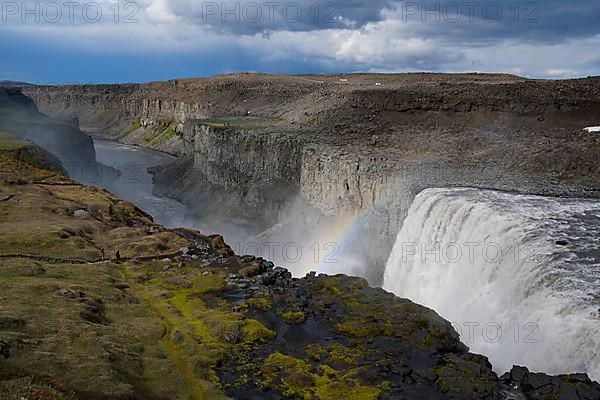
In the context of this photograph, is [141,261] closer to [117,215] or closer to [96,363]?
[117,215]

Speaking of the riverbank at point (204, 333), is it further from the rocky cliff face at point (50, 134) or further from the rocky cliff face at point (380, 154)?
the rocky cliff face at point (50, 134)

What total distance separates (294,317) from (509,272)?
37.2 feet

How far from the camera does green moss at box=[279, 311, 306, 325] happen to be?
101ft

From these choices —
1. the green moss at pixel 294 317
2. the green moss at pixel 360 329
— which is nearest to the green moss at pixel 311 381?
the green moss at pixel 360 329

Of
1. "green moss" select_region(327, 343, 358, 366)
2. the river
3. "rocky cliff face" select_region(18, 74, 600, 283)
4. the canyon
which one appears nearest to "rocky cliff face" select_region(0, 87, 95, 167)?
the river

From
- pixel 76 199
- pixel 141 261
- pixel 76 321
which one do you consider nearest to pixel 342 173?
pixel 141 261

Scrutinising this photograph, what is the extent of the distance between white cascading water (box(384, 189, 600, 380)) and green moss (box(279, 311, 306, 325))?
8.09 meters

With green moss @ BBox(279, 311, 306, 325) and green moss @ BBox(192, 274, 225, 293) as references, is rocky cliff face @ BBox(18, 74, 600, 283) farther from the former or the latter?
Answer: green moss @ BBox(279, 311, 306, 325)

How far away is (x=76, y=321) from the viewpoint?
2764cm

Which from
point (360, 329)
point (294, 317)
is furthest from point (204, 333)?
point (360, 329)

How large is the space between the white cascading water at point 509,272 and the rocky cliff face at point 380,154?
510 cm

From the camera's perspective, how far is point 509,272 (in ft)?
90.1

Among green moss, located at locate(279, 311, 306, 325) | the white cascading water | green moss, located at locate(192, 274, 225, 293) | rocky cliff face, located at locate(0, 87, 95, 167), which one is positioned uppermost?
rocky cliff face, located at locate(0, 87, 95, 167)

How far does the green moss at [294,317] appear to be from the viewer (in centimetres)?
3084
